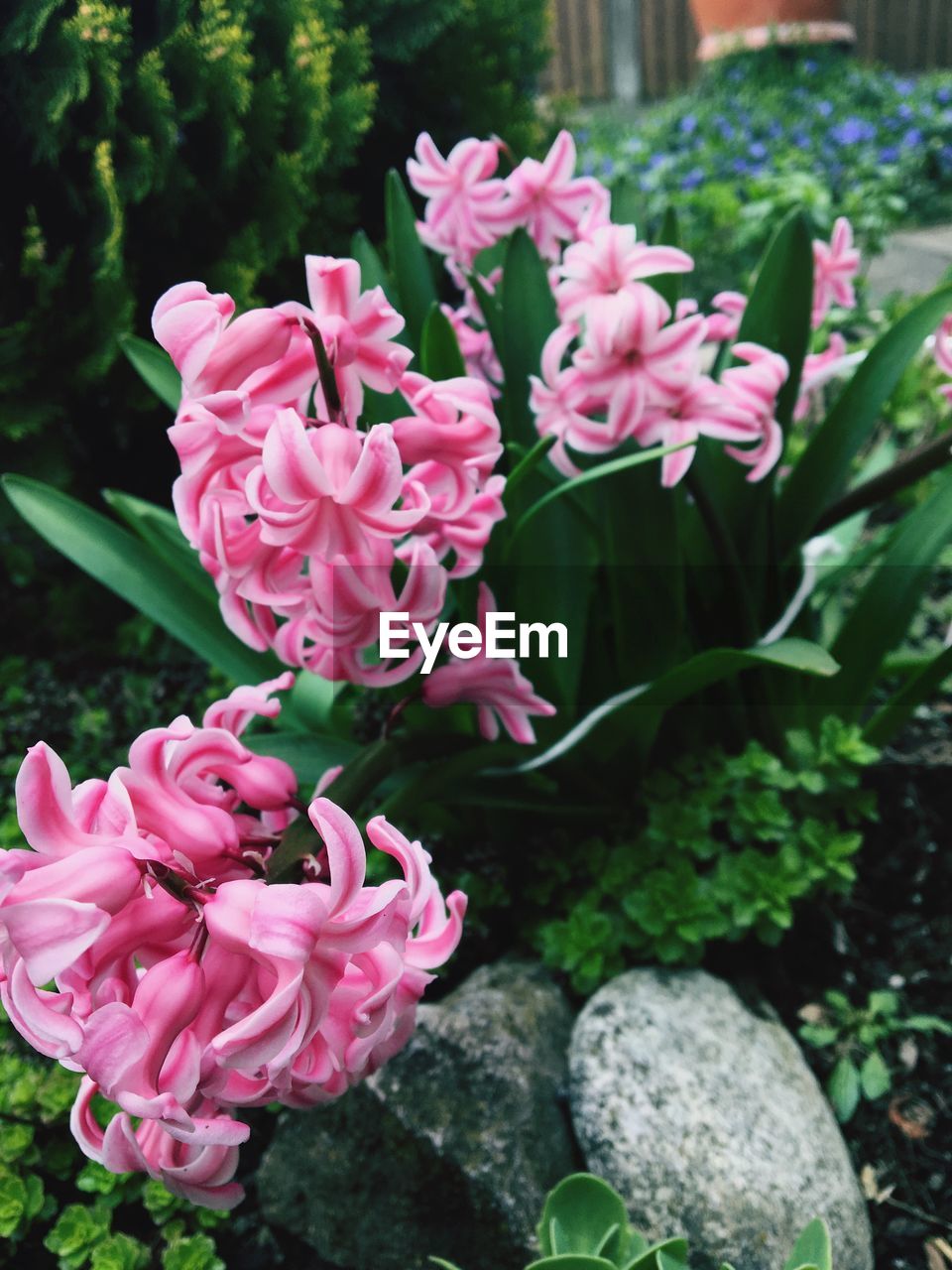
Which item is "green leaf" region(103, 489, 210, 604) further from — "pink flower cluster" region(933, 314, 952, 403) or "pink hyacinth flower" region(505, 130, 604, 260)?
"pink flower cluster" region(933, 314, 952, 403)

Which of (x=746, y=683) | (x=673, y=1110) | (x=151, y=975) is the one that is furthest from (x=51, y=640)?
(x=151, y=975)

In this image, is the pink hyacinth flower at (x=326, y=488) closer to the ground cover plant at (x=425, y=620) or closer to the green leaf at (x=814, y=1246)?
the ground cover plant at (x=425, y=620)

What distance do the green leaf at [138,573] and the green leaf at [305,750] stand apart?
0.27m

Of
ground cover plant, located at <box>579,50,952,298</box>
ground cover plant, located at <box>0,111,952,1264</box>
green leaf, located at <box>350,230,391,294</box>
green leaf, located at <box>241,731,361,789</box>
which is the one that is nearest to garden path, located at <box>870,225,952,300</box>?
ground cover plant, located at <box>579,50,952,298</box>

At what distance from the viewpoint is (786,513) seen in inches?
69.4

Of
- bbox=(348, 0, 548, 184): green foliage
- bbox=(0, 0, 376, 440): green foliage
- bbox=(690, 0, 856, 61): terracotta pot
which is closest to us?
bbox=(0, 0, 376, 440): green foliage

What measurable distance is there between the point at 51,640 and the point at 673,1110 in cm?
221

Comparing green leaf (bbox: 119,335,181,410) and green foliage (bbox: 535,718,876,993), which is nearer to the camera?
green foliage (bbox: 535,718,876,993)

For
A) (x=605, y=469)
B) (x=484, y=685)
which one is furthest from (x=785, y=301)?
(x=484, y=685)

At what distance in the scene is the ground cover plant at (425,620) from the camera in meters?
0.78

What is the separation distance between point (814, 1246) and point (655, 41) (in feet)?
36.6

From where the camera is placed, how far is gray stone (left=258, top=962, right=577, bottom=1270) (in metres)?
1.36

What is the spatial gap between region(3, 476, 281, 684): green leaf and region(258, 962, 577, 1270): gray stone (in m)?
0.61

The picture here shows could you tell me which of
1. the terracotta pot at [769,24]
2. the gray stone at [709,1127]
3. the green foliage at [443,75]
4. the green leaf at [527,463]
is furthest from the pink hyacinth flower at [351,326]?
the terracotta pot at [769,24]
